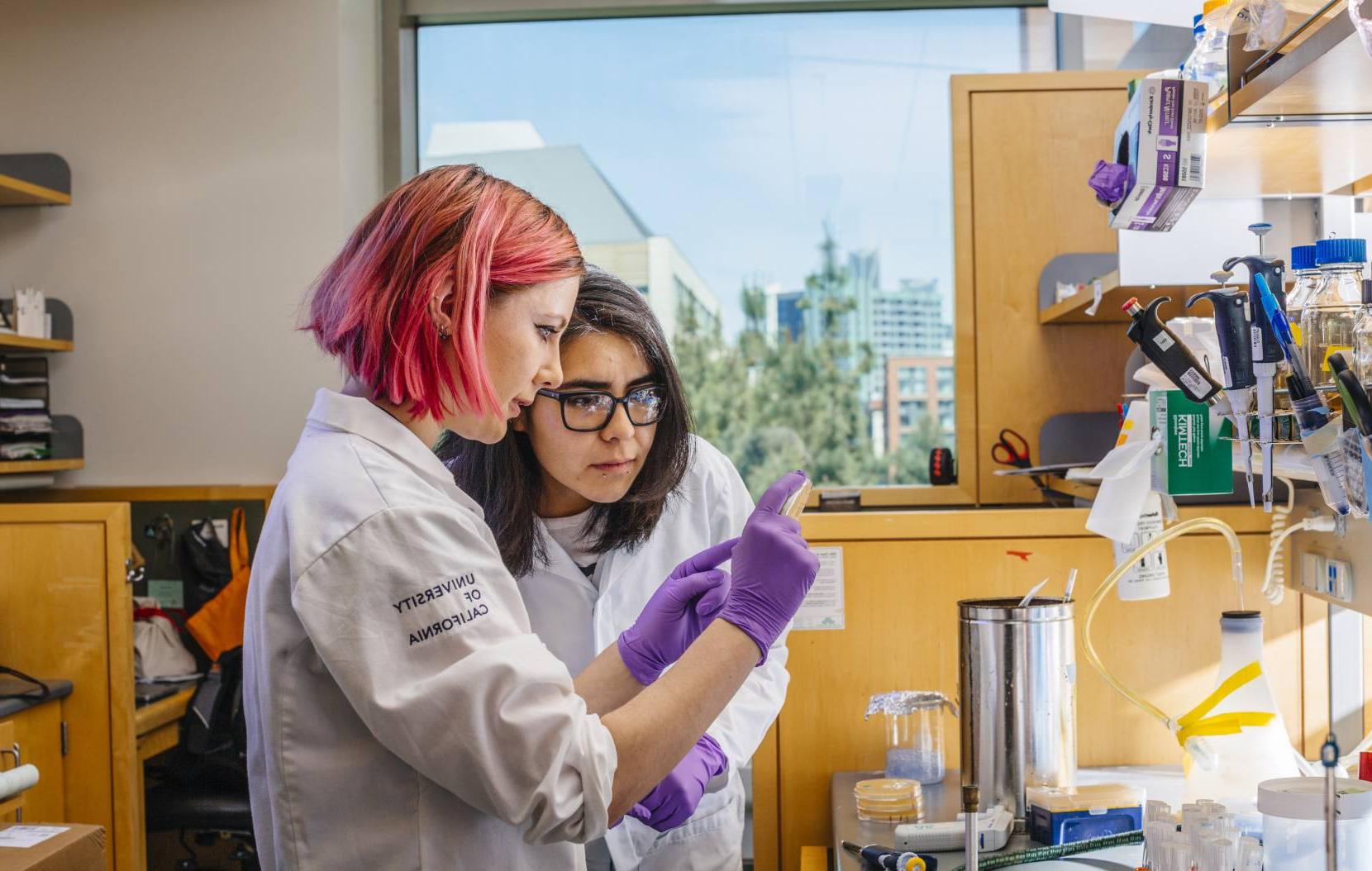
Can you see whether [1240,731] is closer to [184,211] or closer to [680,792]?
[680,792]

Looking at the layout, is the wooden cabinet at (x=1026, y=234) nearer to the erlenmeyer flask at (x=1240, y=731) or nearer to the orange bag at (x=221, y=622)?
the erlenmeyer flask at (x=1240, y=731)

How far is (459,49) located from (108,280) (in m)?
1.25

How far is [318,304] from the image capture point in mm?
1153

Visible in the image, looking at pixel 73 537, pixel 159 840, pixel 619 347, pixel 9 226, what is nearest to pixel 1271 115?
pixel 619 347

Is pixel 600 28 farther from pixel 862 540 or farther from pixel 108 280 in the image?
pixel 862 540

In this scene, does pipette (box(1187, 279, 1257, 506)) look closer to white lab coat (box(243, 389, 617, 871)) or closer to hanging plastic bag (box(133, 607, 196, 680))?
white lab coat (box(243, 389, 617, 871))

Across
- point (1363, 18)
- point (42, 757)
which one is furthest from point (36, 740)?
point (1363, 18)

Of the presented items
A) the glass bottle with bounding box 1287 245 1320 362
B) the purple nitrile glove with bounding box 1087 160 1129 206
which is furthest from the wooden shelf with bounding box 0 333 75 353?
the glass bottle with bounding box 1287 245 1320 362

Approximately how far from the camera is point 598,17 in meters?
3.43

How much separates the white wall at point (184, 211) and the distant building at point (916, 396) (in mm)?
1627

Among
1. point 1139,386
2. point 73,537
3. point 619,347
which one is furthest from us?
point 73,537

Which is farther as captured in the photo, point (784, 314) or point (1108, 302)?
point (784, 314)

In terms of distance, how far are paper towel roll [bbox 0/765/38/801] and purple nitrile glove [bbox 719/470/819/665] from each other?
1.09 m

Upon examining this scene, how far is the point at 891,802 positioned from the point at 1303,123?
1002mm
